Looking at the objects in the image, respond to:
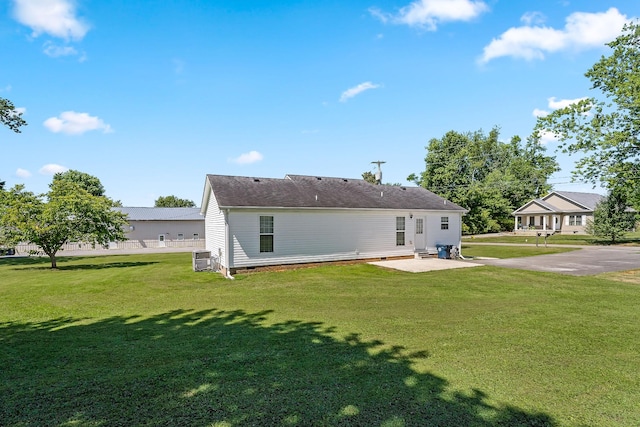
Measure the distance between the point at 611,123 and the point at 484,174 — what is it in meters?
40.2

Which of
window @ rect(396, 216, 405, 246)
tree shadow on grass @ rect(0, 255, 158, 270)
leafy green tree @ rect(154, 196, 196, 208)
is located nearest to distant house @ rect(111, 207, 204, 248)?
tree shadow on grass @ rect(0, 255, 158, 270)

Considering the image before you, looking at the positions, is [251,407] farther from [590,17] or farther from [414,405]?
[590,17]

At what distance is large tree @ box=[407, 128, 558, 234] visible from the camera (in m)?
41.4

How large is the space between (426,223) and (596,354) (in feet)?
47.6

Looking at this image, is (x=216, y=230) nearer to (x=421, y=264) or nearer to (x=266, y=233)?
(x=266, y=233)

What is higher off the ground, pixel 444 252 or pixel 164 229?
pixel 164 229

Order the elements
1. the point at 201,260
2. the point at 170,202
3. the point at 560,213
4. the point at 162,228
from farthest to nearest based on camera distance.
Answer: the point at 170,202 < the point at 560,213 < the point at 162,228 < the point at 201,260

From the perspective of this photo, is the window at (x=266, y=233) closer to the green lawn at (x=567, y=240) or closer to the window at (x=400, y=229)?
the window at (x=400, y=229)

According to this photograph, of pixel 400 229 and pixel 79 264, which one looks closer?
pixel 400 229

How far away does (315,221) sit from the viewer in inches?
643

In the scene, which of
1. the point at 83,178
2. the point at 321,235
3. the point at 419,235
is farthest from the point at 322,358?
the point at 83,178

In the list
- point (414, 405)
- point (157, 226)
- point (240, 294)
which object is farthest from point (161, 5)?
point (157, 226)

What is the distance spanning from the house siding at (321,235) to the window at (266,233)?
19 cm

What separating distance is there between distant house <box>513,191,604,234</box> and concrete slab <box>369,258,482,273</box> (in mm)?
31836
